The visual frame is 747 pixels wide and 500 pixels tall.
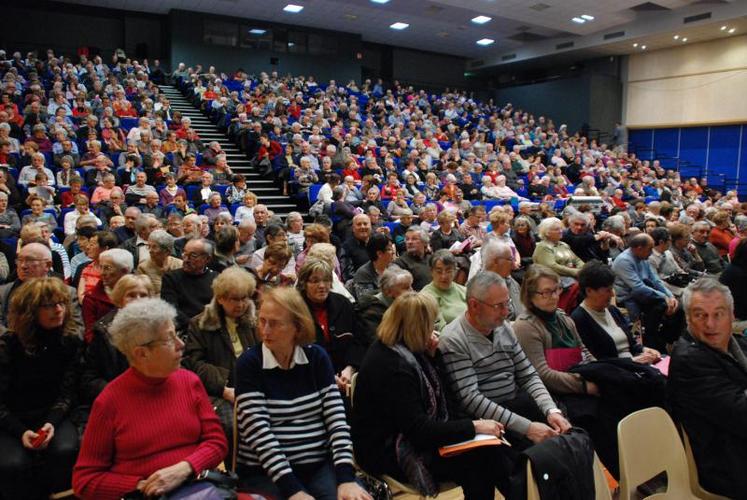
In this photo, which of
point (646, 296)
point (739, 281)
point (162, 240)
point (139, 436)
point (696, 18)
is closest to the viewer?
point (139, 436)

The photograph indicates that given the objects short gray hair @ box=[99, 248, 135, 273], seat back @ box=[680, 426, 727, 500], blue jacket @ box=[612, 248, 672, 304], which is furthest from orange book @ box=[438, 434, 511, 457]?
blue jacket @ box=[612, 248, 672, 304]

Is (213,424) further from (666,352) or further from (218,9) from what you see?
(218,9)

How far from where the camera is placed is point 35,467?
2068mm

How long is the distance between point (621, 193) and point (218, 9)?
10.4m

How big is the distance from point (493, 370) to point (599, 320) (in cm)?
84

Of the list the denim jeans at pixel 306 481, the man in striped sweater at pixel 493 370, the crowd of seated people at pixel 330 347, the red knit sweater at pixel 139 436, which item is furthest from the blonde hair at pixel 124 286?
the man in striped sweater at pixel 493 370

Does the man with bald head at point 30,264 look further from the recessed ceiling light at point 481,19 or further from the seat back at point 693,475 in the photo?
the recessed ceiling light at point 481,19

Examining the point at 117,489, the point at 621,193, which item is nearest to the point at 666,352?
the point at 117,489

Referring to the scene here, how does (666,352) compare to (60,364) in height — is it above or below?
below

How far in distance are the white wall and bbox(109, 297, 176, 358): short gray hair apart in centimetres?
1641

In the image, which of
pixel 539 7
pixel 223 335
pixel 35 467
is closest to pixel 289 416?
pixel 223 335

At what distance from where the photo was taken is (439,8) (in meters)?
13.4

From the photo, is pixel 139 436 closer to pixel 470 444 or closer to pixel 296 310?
pixel 296 310

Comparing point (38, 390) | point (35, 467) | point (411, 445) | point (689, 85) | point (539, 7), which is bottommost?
point (35, 467)
